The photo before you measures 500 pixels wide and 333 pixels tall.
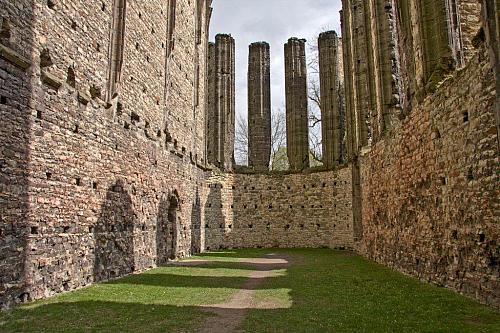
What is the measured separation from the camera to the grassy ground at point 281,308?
5.88 m

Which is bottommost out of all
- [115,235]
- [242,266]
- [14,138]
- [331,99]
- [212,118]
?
[242,266]

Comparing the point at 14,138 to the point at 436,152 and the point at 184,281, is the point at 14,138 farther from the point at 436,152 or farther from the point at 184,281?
the point at 436,152

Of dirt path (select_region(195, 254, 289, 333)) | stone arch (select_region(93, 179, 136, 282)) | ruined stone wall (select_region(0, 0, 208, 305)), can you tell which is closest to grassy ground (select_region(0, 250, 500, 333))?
dirt path (select_region(195, 254, 289, 333))

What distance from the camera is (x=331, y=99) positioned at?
25.2m

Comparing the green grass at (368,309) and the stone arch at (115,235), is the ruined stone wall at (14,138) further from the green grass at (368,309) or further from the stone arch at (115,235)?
the green grass at (368,309)

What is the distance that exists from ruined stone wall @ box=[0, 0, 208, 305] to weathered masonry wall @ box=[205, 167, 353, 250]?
6.01 m

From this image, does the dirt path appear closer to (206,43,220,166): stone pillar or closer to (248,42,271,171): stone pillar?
(206,43,220,166): stone pillar

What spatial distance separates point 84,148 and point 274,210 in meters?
16.0

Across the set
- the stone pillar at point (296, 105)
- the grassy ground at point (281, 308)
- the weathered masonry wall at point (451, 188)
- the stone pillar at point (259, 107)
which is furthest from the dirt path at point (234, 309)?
the stone pillar at point (259, 107)

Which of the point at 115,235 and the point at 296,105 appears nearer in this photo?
the point at 115,235

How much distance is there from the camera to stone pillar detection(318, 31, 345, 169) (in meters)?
24.3

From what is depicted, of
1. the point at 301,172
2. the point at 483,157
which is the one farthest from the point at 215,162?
the point at 483,157

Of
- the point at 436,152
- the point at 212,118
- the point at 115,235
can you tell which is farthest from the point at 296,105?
the point at 436,152

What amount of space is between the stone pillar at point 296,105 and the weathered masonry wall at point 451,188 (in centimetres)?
1248
